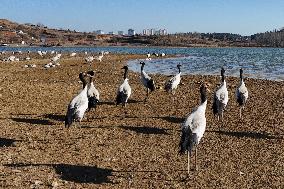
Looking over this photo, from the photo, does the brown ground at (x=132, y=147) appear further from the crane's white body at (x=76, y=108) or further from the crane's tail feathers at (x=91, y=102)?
the crane's white body at (x=76, y=108)

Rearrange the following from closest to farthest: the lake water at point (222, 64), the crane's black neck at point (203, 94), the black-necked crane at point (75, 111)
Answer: the crane's black neck at point (203, 94), the black-necked crane at point (75, 111), the lake water at point (222, 64)

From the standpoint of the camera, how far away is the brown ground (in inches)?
465

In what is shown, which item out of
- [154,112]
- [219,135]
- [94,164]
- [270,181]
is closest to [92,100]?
[154,112]

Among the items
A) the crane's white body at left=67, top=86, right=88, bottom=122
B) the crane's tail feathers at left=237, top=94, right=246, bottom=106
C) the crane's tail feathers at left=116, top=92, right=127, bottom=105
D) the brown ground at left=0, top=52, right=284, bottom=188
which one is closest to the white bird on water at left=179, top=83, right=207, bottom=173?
the brown ground at left=0, top=52, right=284, bottom=188

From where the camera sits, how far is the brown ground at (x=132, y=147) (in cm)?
1180

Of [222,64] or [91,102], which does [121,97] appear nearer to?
[91,102]

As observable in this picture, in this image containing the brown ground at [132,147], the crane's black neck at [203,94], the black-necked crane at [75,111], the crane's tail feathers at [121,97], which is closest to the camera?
the brown ground at [132,147]

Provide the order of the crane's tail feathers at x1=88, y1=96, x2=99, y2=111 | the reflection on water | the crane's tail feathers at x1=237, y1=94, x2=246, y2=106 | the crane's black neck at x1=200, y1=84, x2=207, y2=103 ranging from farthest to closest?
1. the reflection on water
2. the crane's tail feathers at x1=237, y1=94, x2=246, y2=106
3. the crane's tail feathers at x1=88, y1=96, x2=99, y2=111
4. the crane's black neck at x1=200, y1=84, x2=207, y2=103

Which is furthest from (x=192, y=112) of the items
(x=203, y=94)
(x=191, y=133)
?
(x=191, y=133)

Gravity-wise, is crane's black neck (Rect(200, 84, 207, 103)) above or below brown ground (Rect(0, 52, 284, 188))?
above

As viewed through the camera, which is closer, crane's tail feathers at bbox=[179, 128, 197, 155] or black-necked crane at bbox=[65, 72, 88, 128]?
crane's tail feathers at bbox=[179, 128, 197, 155]

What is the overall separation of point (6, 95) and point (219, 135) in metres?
12.8

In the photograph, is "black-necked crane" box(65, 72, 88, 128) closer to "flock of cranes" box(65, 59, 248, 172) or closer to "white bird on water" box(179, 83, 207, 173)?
"flock of cranes" box(65, 59, 248, 172)

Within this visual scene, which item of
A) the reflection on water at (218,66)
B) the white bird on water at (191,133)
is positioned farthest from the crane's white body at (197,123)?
the reflection on water at (218,66)
